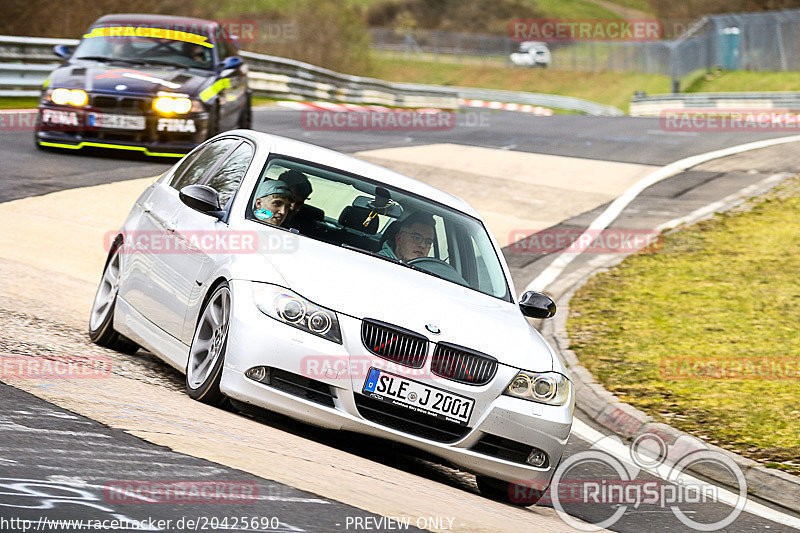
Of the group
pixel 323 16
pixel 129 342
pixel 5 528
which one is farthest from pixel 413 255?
pixel 323 16

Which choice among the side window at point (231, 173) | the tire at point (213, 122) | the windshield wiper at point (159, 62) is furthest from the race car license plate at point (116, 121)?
the side window at point (231, 173)

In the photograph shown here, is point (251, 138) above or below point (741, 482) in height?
above

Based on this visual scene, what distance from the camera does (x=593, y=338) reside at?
36.3ft

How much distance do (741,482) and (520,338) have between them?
2.01 meters

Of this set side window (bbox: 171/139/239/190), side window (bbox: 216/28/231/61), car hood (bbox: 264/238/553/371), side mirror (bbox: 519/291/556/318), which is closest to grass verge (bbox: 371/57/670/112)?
side window (bbox: 216/28/231/61)

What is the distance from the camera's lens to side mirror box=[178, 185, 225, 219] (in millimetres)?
7039

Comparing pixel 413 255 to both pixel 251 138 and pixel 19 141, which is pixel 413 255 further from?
pixel 19 141

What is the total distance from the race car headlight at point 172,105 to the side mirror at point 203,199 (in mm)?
8828

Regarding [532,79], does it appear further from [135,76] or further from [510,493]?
[510,493]

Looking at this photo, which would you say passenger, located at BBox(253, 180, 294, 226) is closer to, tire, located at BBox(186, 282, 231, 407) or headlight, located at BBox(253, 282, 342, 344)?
tire, located at BBox(186, 282, 231, 407)

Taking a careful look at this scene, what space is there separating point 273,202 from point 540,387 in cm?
202

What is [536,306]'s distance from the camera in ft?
23.8

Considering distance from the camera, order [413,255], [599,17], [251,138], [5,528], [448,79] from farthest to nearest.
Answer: [599,17] < [448,79] < [251,138] < [413,255] < [5,528]

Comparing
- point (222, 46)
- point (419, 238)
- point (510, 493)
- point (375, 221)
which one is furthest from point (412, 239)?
point (222, 46)
